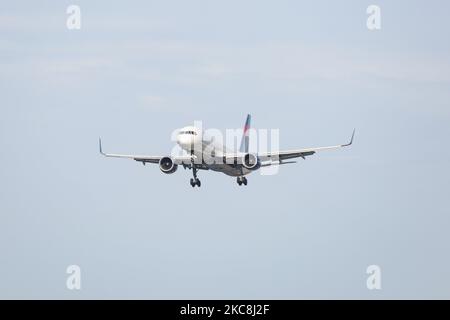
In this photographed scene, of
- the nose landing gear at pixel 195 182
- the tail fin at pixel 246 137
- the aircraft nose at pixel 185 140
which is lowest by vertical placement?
the nose landing gear at pixel 195 182

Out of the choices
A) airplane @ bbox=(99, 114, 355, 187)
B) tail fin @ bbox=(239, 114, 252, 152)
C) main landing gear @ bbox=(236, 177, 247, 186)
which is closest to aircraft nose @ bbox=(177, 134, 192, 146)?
airplane @ bbox=(99, 114, 355, 187)

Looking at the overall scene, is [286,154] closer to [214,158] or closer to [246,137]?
[214,158]

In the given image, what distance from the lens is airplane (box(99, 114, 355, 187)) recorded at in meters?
121

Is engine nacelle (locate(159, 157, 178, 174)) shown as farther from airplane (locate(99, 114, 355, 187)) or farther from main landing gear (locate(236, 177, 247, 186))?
main landing gear (locate(236, 177, 247, 186))

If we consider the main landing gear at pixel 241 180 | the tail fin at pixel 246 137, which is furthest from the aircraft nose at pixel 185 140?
the tail fin at pixel 246 137

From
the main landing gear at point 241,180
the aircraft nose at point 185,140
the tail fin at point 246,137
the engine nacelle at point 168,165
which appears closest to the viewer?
the aircraft nose at point 185,140

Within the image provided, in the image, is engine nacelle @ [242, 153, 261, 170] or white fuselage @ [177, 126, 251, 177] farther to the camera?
engine nacelle @ [242, 153, 261, 170]

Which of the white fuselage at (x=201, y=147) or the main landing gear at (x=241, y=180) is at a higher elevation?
the white fuselage at (x=201, y=147)

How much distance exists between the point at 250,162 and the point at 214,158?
13.3ft

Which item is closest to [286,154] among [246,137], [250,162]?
[250,162]

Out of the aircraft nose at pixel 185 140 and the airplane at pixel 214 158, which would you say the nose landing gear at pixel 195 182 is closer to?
the airplane at pixel 214 158

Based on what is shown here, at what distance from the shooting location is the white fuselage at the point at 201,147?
12019 cm

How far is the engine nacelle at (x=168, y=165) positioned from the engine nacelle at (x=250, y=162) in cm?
761
